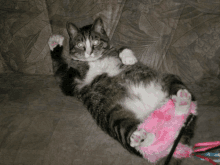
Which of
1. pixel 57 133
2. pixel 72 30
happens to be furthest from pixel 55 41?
pixel 57 133

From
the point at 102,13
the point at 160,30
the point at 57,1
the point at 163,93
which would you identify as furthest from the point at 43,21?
the point at 163,93

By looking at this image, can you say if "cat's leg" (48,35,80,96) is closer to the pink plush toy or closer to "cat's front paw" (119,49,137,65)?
"cat's front paw" (119,49,137,65)

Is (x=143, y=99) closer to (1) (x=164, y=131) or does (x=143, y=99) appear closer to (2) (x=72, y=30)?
(1) (x=164, y=131)

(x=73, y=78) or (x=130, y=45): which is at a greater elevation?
(x=130, y=45)

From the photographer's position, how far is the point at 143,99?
1.10 m

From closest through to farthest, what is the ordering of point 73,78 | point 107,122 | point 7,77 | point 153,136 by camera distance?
point 153,136
point 107,122
point 73,78
point 7,77

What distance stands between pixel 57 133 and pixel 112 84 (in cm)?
52

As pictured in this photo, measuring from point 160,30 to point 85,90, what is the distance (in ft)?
2.67

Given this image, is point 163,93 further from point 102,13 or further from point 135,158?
point 102,13

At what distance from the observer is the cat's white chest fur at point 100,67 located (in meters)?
1.27

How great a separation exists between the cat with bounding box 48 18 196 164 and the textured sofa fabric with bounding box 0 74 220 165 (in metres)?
0.07

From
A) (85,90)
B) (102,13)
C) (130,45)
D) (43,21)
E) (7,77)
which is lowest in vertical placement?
(7,77)

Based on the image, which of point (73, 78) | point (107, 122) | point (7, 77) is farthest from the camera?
point (7, 77)

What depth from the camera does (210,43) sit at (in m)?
1.24
